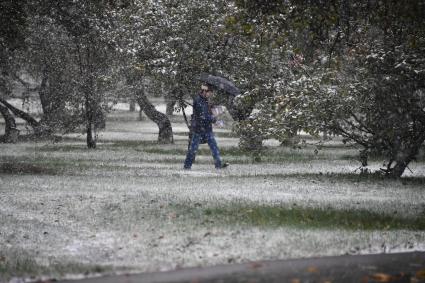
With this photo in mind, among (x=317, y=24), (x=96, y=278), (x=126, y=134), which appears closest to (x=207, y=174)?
(x=317, y=24)

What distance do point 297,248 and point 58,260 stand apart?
2.85 m

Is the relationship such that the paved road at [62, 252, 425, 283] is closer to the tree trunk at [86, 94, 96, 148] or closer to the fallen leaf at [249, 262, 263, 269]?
the fallen leaf at [249, 262, 263, 269]

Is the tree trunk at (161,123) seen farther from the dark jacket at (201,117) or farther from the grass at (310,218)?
the grass at (310,218)

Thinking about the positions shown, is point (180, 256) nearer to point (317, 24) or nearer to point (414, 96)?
point (317, 24)

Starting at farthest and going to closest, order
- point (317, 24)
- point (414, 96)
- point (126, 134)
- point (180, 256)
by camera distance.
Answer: point (126, 134) < point (414, 96) < point (317, 24) < point (180, 256)

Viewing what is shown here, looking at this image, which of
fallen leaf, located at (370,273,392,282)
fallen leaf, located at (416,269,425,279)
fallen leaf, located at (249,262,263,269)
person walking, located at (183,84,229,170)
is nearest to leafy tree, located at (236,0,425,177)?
person walking, located at (183,84,229,170)

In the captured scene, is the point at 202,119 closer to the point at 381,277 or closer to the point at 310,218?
the point at 310,218

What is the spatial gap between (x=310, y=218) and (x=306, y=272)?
387 centimetres

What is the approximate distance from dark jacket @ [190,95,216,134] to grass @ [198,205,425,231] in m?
7.09

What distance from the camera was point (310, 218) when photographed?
40.5 ft

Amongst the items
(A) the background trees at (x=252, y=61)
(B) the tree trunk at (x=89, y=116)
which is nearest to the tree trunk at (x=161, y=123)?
(A) the background trees at (x=252, y=61)

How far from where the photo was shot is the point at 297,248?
1003 cm

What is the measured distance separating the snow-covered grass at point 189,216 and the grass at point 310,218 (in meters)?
0.02

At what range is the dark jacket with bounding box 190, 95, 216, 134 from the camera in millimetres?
20453
